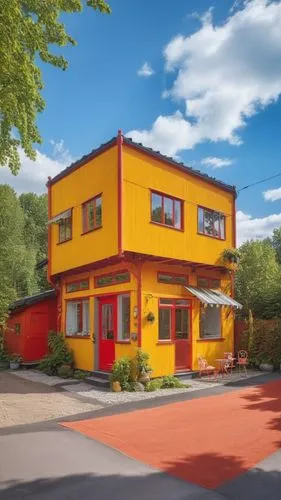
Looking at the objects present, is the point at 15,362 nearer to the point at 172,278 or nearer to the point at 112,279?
the point at 112,279

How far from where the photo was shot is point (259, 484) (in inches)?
230

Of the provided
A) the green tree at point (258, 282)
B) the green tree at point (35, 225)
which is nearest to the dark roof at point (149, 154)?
the green tree at point (258, 282)

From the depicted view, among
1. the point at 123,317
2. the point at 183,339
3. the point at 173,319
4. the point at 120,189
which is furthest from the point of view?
the point at 183,339

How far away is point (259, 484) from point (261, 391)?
7.31m

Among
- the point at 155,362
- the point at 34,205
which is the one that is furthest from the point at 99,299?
the point at 34,205

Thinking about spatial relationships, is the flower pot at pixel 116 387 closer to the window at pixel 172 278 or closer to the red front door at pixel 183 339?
the red front door at pixel 183 339

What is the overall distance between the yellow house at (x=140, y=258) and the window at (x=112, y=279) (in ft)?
0.11

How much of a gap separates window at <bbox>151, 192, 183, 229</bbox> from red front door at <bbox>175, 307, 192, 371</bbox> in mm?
3056

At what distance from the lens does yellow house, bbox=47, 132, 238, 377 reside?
1419cm

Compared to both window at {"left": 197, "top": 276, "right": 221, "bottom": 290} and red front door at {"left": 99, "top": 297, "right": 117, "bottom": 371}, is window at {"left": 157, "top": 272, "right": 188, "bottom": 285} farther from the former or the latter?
red front door at {"left": 99, "top": 297, "right": 117, "bottom": 371}

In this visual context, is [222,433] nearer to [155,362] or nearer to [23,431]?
[23,431]

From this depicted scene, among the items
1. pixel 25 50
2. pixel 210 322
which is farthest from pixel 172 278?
pixel 25 50

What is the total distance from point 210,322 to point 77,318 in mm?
5203

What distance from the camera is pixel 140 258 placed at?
14234 mm
